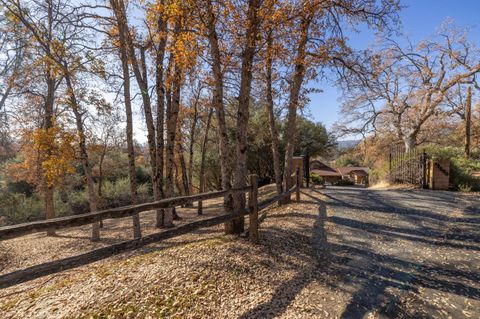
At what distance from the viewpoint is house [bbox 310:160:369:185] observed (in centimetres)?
3319

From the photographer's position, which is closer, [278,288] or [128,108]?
[278,288]

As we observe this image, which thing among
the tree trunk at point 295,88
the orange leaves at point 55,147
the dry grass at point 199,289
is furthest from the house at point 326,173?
the dry grass at point 199,289

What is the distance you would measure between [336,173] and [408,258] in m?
31.6

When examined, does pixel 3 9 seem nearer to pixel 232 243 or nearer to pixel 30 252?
pixel 30 252

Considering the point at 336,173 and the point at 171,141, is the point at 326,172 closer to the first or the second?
the point at 336,173

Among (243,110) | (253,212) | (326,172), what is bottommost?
(326,172)

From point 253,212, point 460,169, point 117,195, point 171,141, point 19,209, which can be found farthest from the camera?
point 117,195

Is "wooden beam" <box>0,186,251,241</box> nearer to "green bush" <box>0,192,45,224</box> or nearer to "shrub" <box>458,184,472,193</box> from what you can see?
"shrub" <box>458,184,472,193</box>

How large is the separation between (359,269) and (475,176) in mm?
11106

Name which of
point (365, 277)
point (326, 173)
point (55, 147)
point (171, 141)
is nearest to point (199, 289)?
point (365, 277)

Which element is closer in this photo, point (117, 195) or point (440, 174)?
point (440, 174)

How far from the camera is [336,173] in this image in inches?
1344

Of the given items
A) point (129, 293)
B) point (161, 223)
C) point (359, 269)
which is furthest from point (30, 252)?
point (359, 269)

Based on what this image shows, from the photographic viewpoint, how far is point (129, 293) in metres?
3.15
